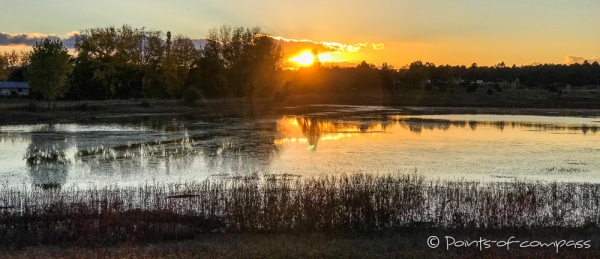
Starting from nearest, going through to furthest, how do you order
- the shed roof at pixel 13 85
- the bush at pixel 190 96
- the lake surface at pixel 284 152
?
the lake surface at pixel 284 152, the bush at pixel 190 96, the shed roof at pixel 13 85

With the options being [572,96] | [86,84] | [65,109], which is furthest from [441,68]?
[65,109]

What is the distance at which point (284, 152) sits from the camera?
26672 mm

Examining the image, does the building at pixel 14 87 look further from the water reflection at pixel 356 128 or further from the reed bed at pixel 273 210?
the reed bed at pixel 273 210

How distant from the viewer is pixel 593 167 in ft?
72.6

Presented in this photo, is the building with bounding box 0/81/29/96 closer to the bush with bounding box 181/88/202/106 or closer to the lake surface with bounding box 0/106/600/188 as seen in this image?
the bush with bounding box 181/88/202/106

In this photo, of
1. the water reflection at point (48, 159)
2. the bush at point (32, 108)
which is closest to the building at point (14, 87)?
the bush at point (32, 108)

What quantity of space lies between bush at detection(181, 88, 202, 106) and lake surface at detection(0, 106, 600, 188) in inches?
1049

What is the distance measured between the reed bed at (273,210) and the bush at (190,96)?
5130 cm

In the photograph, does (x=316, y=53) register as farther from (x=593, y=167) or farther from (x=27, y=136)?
(x=593, y=167)

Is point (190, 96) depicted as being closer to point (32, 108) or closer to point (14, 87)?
point (32, 108)

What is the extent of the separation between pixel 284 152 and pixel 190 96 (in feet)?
142

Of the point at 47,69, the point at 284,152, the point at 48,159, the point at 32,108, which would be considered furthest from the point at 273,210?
the point at 47,69

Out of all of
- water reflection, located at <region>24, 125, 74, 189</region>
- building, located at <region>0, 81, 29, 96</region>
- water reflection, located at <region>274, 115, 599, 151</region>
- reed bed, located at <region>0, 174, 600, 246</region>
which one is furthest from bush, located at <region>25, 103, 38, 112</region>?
building, located at <region>0, 81, 29, 96</region>

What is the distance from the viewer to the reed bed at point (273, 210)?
12328 mm
